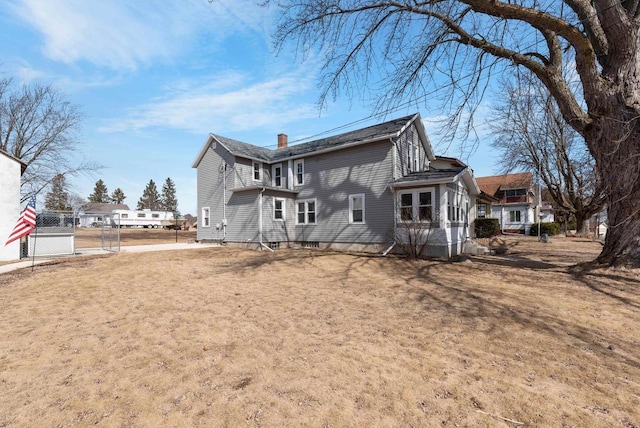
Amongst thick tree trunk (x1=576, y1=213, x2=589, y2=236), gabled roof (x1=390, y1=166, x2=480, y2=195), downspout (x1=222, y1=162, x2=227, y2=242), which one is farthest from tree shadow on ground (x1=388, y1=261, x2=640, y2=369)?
thick tree trunk (x1=576, y1=213, x2=589, y2=236)

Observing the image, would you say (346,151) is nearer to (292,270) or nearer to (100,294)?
(292,270)

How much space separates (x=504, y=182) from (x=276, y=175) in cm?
3242

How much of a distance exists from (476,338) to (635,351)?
1902 millimetres

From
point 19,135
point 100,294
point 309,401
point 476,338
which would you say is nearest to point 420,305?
point 476,338

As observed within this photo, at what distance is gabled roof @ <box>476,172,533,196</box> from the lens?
34.5 metres

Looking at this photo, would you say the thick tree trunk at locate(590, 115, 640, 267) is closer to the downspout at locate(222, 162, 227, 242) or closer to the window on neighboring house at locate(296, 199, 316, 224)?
the window on neighboring house at locate(296, 199, 316, 224)

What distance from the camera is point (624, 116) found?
8.11 meters

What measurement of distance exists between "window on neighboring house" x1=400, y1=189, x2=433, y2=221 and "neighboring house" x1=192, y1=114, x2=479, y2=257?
0.04 meters

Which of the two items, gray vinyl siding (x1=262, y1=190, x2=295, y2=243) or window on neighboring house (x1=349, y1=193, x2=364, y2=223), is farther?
gray vinyl siding (x1=262, y1=190, x2=295, y2=243)

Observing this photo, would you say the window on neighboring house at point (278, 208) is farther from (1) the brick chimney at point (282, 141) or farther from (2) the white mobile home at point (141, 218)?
(2) the white mobile home at point (141, 218)

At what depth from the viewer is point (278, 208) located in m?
17.9

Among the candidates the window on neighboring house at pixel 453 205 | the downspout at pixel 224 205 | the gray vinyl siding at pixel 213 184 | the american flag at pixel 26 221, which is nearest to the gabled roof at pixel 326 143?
the gray vinyl siding at pixel 213 184

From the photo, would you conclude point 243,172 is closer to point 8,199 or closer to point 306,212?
point 306,212

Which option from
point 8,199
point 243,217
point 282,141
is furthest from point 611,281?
point 8,199
